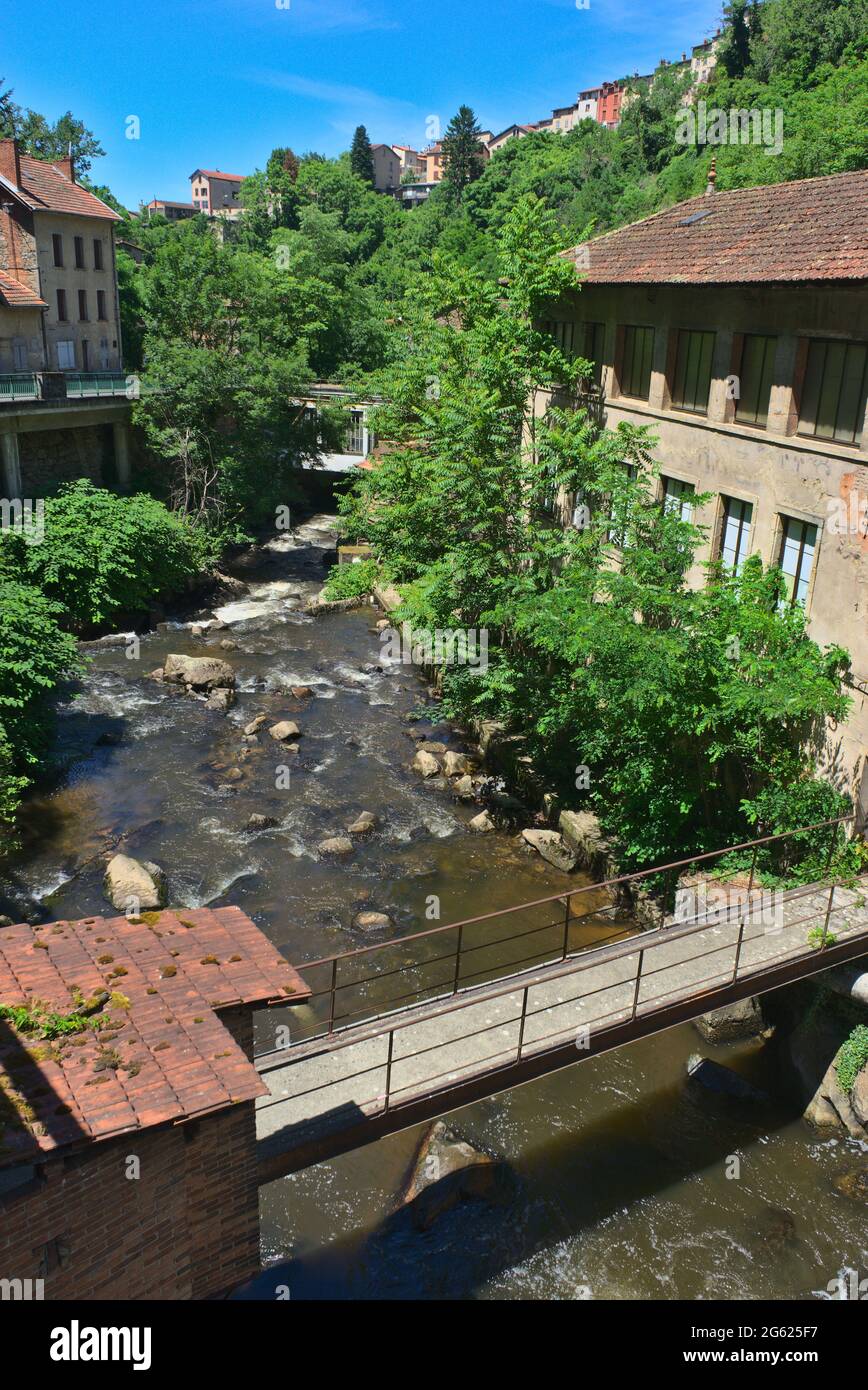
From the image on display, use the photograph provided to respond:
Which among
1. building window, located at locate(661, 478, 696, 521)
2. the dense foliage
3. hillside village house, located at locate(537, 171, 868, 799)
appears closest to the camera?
hillside village house, located at locate(537, 171, 868, 799)

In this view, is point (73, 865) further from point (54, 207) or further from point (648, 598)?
point (54, 207)

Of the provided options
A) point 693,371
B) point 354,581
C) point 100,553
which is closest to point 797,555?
point 693,371

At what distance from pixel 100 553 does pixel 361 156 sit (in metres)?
98.1

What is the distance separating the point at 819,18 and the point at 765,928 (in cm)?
7882

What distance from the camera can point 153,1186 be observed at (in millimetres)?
6832

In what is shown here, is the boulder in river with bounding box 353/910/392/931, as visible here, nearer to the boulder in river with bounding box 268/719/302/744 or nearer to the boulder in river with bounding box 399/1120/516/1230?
the boulder in river with bounding box 399/1120/516/1230

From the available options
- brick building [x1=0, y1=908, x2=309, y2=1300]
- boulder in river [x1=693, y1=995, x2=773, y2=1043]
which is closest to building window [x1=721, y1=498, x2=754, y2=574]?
boulder in river [x1=693, y1=995, x2=773, y2=1043]

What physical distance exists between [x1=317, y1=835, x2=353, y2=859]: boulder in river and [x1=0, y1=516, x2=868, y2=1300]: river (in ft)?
0.75

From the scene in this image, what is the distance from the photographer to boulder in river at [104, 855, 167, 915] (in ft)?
52.8

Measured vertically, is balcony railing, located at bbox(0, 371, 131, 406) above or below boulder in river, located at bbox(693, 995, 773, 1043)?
above

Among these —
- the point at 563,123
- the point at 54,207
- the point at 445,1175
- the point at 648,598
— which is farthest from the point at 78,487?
the point at 563,123

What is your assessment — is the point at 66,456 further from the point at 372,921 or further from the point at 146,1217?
the point at 146,1217

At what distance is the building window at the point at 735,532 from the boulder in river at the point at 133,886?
440 inches
